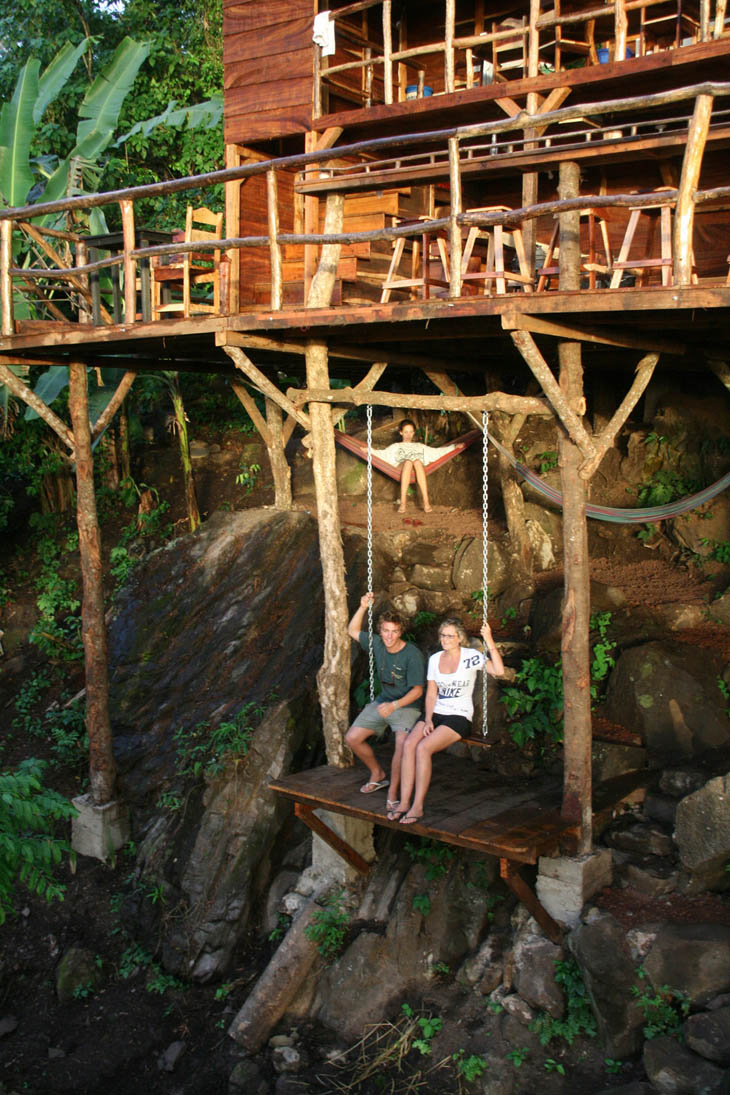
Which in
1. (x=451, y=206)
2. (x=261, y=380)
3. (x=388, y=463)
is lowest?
(x=388, y=463)

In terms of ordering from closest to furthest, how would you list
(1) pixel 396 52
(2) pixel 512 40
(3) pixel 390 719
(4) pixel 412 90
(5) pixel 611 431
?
1. (5) pixel 611 431
2. (3) pixel 390 719
3. (1) pixel 396 52
4. (2) pixel 512 40
5. (4) pixel 412 90

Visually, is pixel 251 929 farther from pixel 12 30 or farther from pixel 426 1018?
pixel 12 30

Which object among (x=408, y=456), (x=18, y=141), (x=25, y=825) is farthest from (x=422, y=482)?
(x=25, y=825)

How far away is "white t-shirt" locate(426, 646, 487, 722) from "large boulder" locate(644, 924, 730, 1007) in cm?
199

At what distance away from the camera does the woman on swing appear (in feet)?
23.4

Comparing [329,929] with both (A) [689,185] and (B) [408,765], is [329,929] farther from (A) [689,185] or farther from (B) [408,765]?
(A) [689,185]

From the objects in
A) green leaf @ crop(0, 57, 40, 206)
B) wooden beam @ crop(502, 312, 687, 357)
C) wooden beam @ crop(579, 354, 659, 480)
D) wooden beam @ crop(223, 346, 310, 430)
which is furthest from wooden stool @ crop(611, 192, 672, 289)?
green leaf @ crop(0, 57, 40, 206)

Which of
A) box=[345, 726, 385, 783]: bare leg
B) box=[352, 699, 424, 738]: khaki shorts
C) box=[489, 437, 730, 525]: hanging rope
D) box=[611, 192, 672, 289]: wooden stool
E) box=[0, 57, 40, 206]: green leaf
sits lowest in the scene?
box=[345, 726, 385, 783]: bare leg

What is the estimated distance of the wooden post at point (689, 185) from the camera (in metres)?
5.95

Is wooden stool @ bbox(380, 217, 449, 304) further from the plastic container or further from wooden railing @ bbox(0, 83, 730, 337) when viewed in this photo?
the plastic container

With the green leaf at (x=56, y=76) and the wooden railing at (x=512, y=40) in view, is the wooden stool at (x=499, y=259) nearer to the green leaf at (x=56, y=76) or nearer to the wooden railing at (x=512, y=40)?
the wooden railing at (x=512, y=40)

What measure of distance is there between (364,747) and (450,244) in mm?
3874

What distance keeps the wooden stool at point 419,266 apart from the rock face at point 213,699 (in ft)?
11.3

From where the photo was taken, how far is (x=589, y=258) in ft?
33.6
